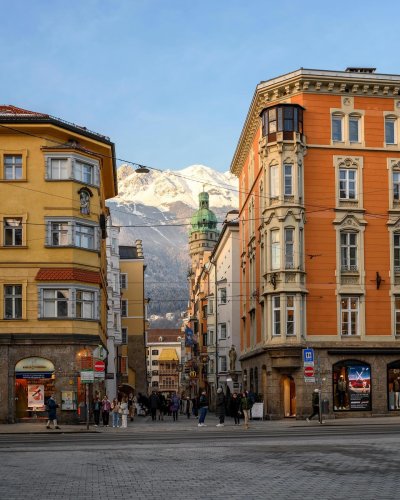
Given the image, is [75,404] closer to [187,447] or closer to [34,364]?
[34,364]

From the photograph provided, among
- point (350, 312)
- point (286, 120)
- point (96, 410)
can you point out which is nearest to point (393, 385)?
point (350, 312)

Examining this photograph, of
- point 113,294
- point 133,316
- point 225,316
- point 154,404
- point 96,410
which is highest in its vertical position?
point 113,294

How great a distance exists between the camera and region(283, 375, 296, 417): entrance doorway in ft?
180

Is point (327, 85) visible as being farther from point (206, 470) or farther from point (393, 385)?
point (206, 470)

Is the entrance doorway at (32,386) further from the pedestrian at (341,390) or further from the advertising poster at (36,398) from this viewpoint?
the pedestrian at (341,390)

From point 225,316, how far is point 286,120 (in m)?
37.3

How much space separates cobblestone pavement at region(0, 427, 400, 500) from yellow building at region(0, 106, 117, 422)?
20.2 metres

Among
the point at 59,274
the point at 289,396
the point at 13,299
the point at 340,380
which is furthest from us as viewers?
the point at 289,396

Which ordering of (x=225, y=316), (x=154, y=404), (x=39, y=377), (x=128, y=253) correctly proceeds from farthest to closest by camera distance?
1. (x=128, y=253)
2. (x=225, y=316)
3. (x=154, y=404)
4. (x=39, y=377)

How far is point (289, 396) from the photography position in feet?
181

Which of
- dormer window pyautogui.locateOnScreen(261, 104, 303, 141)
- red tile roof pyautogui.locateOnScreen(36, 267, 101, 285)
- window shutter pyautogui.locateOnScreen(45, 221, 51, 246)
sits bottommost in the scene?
red tile roof pyautogui.locateOnScreen(36, 267, 101, 285)

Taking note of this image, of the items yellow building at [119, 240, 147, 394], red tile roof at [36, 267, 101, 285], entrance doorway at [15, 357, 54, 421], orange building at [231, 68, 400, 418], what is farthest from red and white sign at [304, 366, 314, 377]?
yellow building at [119, 240, 147, 394]

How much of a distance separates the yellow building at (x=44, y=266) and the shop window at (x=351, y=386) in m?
14.5

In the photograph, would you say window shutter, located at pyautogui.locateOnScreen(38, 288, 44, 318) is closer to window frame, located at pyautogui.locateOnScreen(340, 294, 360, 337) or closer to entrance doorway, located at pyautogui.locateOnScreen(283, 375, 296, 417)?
entrance doorway, located at pyautogui.locateOnScreen(283, 375, 296, 417)
